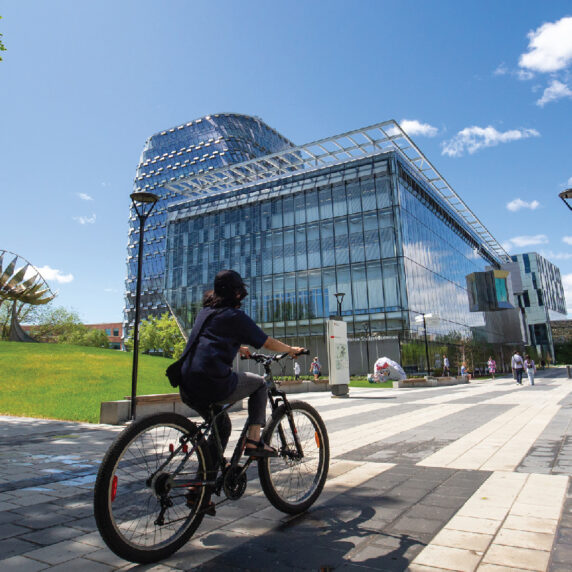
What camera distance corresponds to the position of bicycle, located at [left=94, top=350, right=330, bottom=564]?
94.3 inches

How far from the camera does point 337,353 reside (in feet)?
61.6

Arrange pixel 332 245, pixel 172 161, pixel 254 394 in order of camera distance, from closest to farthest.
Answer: pixel 254 394, pixel 332 245, pixel 172 161

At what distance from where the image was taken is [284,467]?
338 centimetres

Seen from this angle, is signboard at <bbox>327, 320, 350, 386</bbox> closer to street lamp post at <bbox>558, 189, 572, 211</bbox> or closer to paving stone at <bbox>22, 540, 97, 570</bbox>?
street lamp post at <bbox>558, 189, 572, 211</bbox>

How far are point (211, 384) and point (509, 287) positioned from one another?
74.8 m

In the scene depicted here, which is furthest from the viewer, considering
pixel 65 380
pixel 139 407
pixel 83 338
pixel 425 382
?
pixel 83 338

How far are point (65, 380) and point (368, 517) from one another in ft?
63.2

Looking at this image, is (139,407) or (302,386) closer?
(139,407)

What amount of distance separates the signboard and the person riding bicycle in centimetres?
1524

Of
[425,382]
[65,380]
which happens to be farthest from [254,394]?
[425,382]

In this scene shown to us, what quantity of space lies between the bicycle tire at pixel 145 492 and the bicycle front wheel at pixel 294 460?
21.6 inches

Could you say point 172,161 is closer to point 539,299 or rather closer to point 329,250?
point 329,250

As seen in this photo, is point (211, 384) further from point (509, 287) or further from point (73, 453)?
point (509, 287)

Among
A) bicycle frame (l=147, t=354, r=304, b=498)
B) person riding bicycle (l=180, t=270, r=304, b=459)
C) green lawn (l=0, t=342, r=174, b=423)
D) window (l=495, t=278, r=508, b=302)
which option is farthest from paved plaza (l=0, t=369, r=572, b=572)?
window (l=495, t=278, r=508, b=302)
